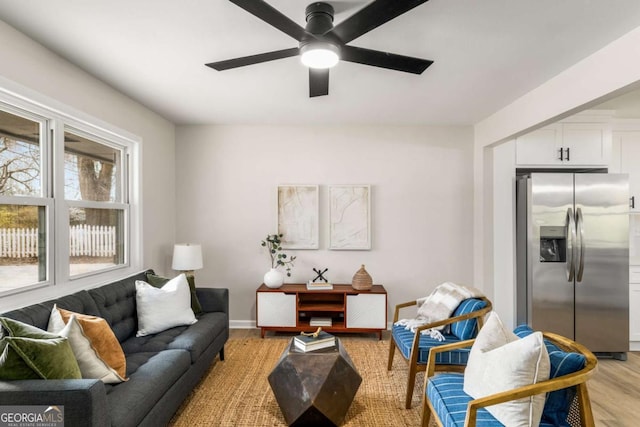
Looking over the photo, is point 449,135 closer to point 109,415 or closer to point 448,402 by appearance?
point 448,402

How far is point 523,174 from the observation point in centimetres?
412

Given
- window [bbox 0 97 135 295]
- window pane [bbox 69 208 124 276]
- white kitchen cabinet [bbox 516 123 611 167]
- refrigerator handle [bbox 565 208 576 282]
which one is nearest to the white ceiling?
window [bbox 0 97 135 295]

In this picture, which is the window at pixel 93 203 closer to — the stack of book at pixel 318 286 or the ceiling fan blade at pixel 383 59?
the stack of book at pixel 318 286

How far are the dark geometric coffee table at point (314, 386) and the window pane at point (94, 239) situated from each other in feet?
5.90

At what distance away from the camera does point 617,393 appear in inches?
112

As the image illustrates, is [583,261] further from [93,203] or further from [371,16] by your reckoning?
[93,203]

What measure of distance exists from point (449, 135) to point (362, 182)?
46.7 inches

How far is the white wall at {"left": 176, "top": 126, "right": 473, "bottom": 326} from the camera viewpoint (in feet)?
14.1

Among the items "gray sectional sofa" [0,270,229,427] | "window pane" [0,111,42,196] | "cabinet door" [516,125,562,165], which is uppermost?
"cabinet door" [516,125,562,165]

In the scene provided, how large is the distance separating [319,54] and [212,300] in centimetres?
242

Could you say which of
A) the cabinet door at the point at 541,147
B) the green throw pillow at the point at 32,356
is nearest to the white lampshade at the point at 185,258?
the green throw pillow at the point at 32,356

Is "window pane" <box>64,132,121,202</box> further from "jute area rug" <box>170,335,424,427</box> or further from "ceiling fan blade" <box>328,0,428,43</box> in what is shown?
"ceiling fan blade" <box>328,0,428,43</box>

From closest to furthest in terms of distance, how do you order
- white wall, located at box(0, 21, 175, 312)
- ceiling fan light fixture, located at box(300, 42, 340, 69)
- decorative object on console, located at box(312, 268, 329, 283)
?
ceiling fan light fixture, located at box(300, 42, 340, 69), white wall, located at box(0, 21, 175, 312), decorative object on console, located at box(312, 268, 329, 283)

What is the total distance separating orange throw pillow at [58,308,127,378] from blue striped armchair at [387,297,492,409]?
71.7 inches
